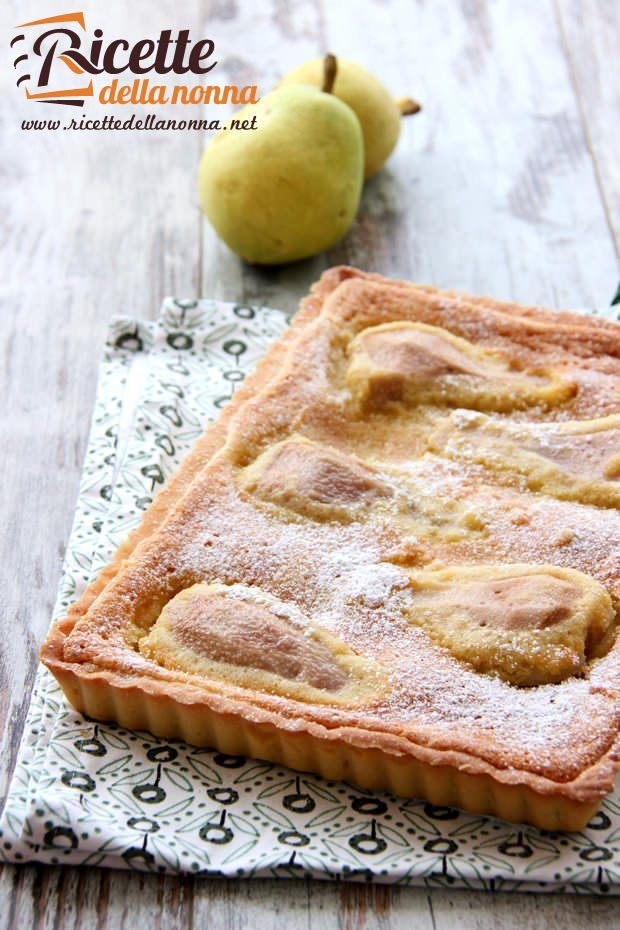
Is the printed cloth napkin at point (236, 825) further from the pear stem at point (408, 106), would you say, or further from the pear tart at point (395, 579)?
the pear stem at point (408, 106)

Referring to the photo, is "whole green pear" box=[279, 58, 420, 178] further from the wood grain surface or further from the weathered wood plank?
the weathered wood plank

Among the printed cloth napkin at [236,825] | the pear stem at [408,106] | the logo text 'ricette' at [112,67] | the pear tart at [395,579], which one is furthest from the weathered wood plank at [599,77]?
the printed cloth napkin at [236,825]

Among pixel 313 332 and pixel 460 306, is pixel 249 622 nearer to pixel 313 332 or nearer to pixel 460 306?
Answer: pixel 313 332

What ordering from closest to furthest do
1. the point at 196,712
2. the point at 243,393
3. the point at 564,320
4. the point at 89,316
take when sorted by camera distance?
1. the point at 196,712
2. the point at 243,393
3. the point at 564,320
4. the point at 89,316

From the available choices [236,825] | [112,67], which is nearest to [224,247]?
[112,67]

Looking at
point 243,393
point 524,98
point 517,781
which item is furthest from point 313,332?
point 524,98

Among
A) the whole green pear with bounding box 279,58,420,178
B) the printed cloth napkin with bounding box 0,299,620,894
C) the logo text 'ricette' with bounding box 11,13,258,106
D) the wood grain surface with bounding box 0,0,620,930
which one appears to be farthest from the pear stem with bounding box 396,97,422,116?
the printed cloth napkin with bounding box 0,299,620,894

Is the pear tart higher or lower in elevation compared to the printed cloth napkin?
higher
